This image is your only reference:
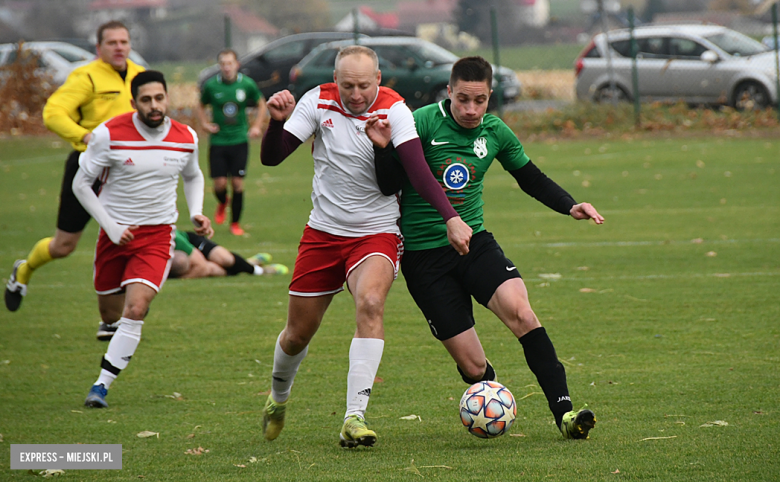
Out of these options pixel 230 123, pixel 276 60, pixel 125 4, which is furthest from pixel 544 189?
pixel 125 4

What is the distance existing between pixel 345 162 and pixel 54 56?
Result: 2190cm

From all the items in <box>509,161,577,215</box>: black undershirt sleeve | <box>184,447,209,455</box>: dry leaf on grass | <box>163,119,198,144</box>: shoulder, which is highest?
<box>163,119,198,144</box>: shoulder

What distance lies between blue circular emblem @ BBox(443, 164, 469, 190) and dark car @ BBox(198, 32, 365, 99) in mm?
17890

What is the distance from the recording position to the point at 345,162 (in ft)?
16.1

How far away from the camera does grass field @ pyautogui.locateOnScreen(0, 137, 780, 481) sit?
14.4ft

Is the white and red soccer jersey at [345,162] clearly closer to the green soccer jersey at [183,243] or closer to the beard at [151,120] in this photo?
the beard at [151,120]

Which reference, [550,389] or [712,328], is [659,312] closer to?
[712,328]

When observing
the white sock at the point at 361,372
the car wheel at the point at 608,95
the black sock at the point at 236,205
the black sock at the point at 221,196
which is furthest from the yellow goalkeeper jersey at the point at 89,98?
the car wheel at the point at 608,95

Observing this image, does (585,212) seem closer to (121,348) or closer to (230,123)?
(121,348)

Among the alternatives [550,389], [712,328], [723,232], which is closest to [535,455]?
[550,389]

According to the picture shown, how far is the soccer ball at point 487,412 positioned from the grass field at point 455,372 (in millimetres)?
95

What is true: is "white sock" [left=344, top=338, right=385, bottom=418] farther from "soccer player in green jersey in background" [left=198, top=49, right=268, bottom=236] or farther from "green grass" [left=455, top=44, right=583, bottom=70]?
"green grass" [left=455, top=44, right=583, bottom=70]

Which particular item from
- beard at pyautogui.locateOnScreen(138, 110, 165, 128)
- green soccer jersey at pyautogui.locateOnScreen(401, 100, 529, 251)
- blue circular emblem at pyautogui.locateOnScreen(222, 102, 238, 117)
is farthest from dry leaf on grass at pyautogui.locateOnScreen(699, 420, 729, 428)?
blue circular emblem at pyautogui.locateOnScreen(222, 102, 238, 117)

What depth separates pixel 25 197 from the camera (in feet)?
50.9
